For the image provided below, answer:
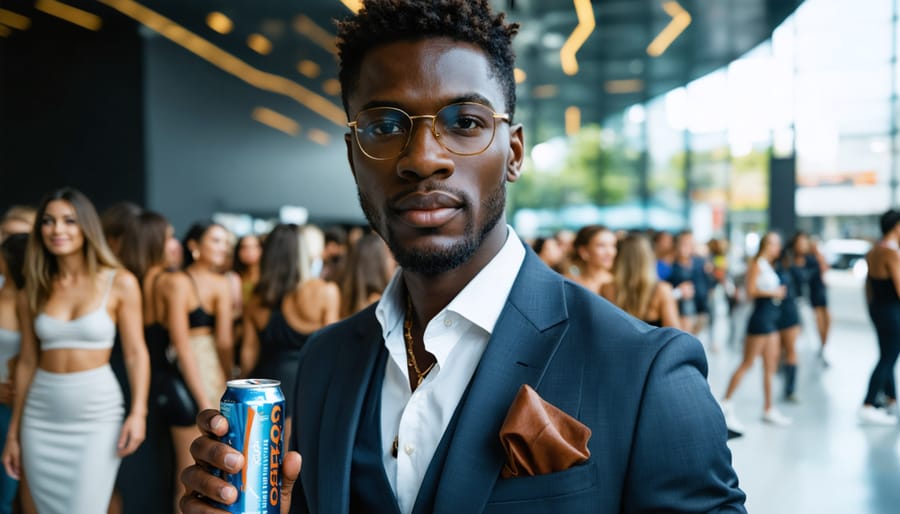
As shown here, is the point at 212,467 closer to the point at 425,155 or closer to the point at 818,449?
the point at 425,155

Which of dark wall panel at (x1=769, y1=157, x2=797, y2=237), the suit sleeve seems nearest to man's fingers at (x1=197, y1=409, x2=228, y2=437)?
the suit sleeve

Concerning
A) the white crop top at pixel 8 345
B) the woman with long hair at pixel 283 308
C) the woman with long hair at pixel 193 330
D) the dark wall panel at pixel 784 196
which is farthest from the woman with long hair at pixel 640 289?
the dark wall panel at pixel 784 196

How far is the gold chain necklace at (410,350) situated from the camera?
124cm

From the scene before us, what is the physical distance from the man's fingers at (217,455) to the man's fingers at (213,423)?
0.01 m

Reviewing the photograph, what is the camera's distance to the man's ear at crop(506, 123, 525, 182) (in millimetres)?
1230

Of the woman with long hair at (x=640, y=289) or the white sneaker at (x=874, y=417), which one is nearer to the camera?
the woman with long hair at (x=640, y=289)

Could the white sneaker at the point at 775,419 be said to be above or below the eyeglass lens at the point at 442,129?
below

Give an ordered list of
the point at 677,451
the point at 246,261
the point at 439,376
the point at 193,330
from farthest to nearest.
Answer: the point at 246,261, the point at 193,330, the point at 439,376, the point at 677,451

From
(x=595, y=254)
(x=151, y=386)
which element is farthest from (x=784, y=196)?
(x=151, y=386)

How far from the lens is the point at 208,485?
991mm

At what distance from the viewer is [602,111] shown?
19.1m

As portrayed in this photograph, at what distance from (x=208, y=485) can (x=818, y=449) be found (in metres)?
5.85

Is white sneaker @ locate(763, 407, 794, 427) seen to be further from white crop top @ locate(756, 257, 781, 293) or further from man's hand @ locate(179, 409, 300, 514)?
man's hand @ locate(179, 409, 300, 514)

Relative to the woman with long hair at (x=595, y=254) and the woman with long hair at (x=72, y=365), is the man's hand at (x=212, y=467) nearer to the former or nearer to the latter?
the woman with long hair at (x=72, y=365)
